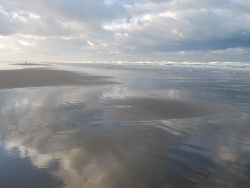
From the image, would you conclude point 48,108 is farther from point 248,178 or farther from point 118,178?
point 248,178

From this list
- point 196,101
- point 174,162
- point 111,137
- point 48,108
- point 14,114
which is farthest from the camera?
point 196,101

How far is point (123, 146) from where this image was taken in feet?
26.3

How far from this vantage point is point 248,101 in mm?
16938

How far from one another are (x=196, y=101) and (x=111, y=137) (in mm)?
8997

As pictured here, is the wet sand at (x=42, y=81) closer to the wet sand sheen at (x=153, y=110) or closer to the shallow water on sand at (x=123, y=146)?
the shallow water on sand at (x=123, y=146)

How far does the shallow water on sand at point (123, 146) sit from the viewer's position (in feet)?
19.2

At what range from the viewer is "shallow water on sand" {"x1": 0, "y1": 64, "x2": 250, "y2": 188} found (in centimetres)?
586

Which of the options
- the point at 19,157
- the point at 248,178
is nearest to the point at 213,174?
the point at 248,178

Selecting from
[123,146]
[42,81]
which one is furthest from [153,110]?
[42,81]

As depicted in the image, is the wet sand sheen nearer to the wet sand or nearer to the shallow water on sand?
the shallow water on sand

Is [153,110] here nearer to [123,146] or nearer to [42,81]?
[123,146]

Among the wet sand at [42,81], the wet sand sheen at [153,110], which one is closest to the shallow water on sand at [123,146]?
the wet sand sheen at [153,110]

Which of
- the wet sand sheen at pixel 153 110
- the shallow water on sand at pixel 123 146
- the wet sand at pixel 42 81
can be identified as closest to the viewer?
the shallow water on sand at pixel 123 146

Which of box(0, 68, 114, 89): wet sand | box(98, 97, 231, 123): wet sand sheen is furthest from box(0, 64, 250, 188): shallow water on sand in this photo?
box(0, 68, 114, 89): wet sand
